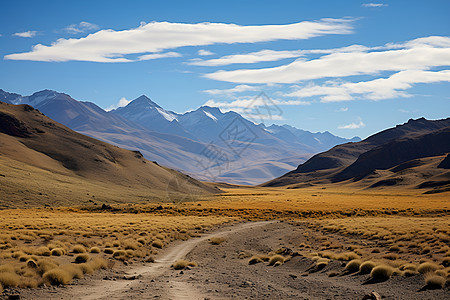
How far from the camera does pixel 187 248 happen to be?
3291 cm

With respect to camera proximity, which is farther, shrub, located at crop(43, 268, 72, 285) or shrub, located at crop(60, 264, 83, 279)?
→ shrub, located at crop(60, 264, 83, 279)

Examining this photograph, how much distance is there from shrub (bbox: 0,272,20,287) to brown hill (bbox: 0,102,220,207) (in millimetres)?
70802

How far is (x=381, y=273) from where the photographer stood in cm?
1866

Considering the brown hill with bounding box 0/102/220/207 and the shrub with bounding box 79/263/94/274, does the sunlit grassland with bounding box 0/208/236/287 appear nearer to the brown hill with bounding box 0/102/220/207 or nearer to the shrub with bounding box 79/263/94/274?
the shrub with bounding box 79/263/94/274

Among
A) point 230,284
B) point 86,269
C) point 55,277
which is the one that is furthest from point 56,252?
point 230,284

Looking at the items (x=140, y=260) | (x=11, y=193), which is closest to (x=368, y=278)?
(x=140, y=260)

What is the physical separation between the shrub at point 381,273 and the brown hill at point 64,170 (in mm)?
76914

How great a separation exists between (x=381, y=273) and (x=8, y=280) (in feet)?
51.3

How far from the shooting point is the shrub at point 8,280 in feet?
51.3

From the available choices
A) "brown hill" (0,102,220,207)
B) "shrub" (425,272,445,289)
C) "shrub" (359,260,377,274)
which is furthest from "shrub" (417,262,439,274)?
"brown hill" (0,102,220,207)

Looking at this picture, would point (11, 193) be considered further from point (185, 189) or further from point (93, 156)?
point (185, 189)

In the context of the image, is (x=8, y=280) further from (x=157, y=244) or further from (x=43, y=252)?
(x=157, y=244)

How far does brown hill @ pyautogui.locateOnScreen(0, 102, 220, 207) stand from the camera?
96.2 meters

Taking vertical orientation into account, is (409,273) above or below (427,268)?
below
